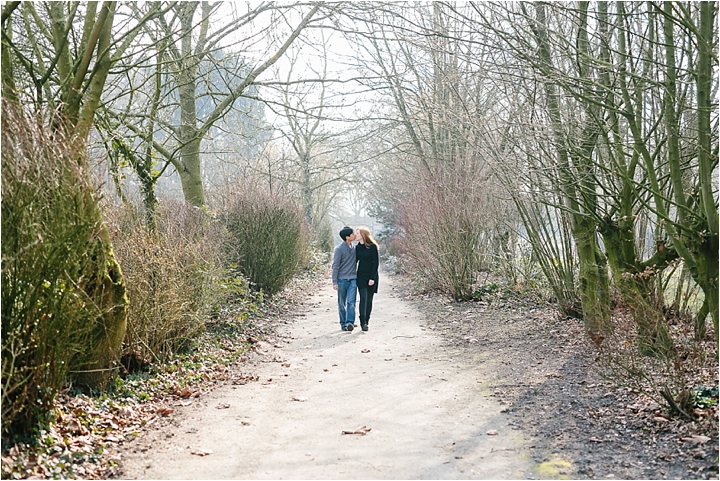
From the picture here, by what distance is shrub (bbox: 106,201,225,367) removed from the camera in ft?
24.8

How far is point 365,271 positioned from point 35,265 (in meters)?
7.87

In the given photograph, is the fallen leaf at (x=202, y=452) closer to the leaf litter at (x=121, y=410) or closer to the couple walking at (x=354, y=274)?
the leaf litter at (x=121, y=410)

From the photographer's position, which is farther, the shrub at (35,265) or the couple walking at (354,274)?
the couple walking at (354,274)

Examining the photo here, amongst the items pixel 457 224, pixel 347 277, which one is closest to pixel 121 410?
pixel 347 277

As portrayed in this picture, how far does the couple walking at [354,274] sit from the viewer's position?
12.2 metres

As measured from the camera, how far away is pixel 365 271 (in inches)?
481

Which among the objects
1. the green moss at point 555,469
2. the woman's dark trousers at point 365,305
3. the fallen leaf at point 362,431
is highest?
the woman's dark trousers at point 365,305

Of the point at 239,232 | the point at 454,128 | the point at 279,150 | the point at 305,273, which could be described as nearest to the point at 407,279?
the point at 305,273

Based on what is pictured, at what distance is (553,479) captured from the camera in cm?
459

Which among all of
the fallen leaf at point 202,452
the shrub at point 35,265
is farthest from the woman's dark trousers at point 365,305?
the shrub at point 35,265

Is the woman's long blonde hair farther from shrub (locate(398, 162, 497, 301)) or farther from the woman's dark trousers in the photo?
shrub (locate(398, 162, 497, 301))

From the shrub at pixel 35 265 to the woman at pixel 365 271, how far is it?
7178 mm

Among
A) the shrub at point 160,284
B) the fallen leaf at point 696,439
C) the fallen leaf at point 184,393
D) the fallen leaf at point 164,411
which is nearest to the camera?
the fallen leaf at point 696,439

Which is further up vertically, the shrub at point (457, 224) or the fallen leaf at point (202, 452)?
the shrub at point (457, 224)
